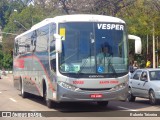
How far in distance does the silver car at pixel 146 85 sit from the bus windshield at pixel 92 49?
3.08 metres

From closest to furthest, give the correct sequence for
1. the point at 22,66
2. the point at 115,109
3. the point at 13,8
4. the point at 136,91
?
1. the point at 115,109
2. the point at 136,91
3. the point at 22,66
4. the point at 13,8

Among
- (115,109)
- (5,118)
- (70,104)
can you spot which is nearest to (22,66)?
(70,104)

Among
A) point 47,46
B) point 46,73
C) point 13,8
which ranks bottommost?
point 46,73

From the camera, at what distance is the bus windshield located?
14.6 meters

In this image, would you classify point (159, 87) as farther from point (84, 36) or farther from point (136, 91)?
point (84, 36)

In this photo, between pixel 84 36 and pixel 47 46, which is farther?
pixel 47 46

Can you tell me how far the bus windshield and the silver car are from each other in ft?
10.1

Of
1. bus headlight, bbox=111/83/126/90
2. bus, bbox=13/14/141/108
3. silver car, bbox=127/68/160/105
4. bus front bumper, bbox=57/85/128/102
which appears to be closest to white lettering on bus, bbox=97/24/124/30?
bus, bbox=13/14/141/108

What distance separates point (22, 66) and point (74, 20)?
784 centimetres

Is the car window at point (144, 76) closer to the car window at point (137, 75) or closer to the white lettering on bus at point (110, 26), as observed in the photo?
the car window at point (137, 75)

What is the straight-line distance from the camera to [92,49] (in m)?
14.8

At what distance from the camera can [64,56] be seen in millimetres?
14672

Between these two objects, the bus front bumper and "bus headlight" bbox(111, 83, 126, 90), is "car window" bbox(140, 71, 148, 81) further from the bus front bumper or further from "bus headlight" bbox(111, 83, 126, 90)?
the bus front bumper

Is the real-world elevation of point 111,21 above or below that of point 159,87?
above
